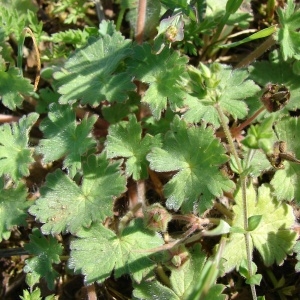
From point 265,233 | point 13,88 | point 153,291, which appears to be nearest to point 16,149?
point 13,88

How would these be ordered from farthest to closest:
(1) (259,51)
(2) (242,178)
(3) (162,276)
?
(1) (259,51), (3) (162,276), (2) (242,178)

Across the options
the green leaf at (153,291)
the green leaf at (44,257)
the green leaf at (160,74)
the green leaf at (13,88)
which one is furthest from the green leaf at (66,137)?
the green leaf at (153,291)

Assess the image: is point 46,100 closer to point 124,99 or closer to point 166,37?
point 124,99

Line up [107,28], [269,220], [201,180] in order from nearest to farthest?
[201,180], [269,220], [107,28]

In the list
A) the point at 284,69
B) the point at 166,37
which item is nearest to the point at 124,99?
the point at 166,37

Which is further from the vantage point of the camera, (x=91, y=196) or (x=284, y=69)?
(x=284, y=69)

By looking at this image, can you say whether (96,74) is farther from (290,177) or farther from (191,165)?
(290,177)

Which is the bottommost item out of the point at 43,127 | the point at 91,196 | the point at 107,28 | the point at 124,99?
the point at 91,196
